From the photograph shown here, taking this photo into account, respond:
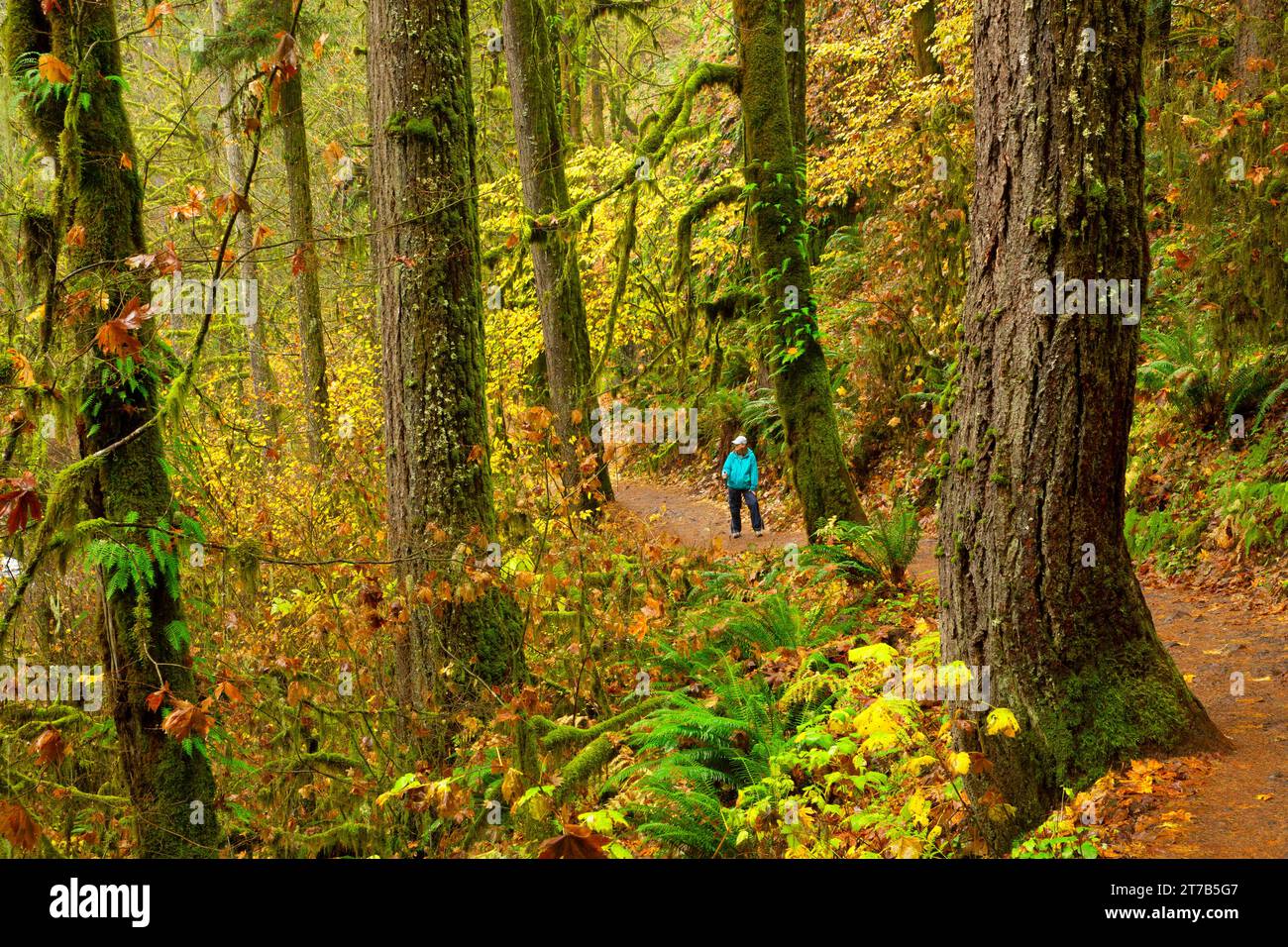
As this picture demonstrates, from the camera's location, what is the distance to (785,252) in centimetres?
937

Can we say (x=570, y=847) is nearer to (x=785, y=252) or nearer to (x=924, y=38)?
(x=785, y=252)

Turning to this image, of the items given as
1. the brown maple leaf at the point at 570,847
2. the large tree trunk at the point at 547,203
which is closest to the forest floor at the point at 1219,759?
the brown maple leaf at the point at 570,847

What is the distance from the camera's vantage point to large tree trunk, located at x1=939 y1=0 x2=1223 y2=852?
4.31m

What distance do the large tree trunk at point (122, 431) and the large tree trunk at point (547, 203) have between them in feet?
27.9

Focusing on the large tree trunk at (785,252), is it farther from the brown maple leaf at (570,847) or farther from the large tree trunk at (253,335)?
the large tree trunk at (253,335)

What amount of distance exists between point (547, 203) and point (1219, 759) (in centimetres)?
1160

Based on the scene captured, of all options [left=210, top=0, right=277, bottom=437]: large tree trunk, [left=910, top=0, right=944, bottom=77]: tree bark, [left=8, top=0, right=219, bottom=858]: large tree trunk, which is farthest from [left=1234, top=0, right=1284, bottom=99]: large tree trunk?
[left=210, top=0, right=277, bottom=437]: large tree trunk

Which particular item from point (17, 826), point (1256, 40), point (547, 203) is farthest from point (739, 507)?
point (17, 826)

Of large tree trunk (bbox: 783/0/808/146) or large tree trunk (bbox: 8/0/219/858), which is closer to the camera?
large tree trunk (bbox: 8/0/219/858)

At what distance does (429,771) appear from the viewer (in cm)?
580

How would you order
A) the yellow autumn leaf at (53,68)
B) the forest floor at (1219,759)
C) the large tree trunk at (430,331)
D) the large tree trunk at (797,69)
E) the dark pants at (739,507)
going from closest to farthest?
the forest floor at (1219,759)
the yellow autumn leaf at (53,68)
the large tree trunk at (430,331)
the large tree trunk at (797,69)
the dark pants at (739,507)

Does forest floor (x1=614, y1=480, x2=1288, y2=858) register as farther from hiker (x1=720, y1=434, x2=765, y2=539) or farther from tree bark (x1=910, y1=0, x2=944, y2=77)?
tree bark (x1=910, y1=0, x2=944, y2=77)

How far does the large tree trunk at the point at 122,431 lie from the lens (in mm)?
4359

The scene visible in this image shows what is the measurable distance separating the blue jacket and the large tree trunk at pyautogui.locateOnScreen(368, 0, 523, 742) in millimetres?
7374
